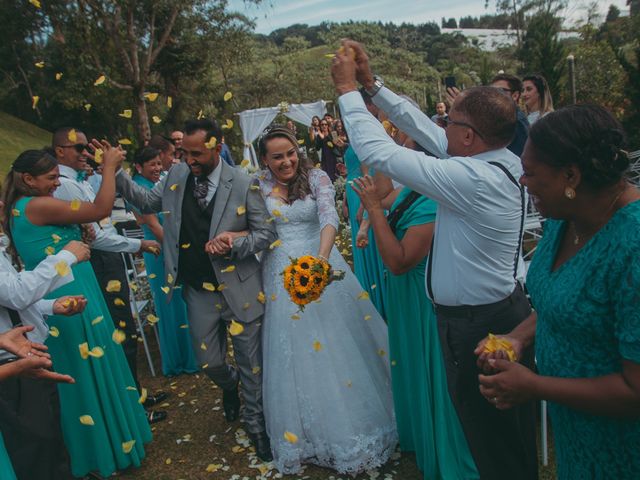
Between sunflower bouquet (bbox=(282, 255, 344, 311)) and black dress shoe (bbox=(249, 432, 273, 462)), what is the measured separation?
1.30m

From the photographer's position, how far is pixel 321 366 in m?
3.70

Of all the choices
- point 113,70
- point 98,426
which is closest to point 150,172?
point 98,426

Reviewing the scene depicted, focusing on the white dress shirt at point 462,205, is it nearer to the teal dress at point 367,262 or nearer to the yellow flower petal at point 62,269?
the yellow flower petal at point 62,269

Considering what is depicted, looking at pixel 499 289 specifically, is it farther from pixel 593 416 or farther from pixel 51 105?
pixel 51 105

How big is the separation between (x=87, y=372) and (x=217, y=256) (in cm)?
127

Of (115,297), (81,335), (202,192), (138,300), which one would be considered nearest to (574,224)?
(202,192)

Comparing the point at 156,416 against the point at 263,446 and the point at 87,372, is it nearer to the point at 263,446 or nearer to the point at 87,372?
the point at 87,372

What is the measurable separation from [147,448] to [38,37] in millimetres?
37595

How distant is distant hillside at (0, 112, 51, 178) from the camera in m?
25.8

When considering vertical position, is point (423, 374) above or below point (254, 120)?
below

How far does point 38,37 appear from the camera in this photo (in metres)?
33.9

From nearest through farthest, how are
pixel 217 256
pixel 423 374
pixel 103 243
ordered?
pixel 423 374, pixel 217 256, pixel 103 243

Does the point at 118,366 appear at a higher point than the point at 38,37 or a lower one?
lower

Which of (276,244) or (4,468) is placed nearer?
(4,468)
